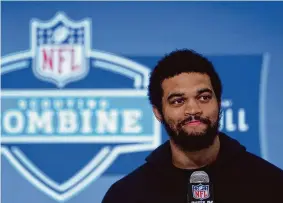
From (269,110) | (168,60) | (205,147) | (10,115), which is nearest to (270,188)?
(205,147)

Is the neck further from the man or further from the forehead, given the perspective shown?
the forehead

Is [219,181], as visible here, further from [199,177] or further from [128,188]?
[128,188]

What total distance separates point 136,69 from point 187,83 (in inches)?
33.1

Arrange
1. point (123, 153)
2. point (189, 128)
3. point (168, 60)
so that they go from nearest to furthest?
point (189, 128) → point (168, 60) → point (123, 153)

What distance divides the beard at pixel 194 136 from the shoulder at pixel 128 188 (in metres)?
0.14

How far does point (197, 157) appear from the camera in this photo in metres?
1.24

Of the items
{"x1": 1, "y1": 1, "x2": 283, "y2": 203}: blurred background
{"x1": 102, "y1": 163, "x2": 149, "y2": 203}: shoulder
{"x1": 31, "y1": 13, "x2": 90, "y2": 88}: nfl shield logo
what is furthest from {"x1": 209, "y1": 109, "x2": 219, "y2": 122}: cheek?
{"x1": 31, "y1": 13, "x2": 90, "y2": 88}: nfl shield logo

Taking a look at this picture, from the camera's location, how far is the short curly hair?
1.27m

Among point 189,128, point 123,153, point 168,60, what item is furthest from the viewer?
point 123,153

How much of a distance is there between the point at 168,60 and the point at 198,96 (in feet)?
0.53

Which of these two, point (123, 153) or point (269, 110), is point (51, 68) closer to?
point (123, 153)

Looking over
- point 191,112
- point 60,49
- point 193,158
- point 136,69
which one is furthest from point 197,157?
point 60,49

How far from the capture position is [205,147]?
1220 mm

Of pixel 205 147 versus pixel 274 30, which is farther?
pixel 274 30
